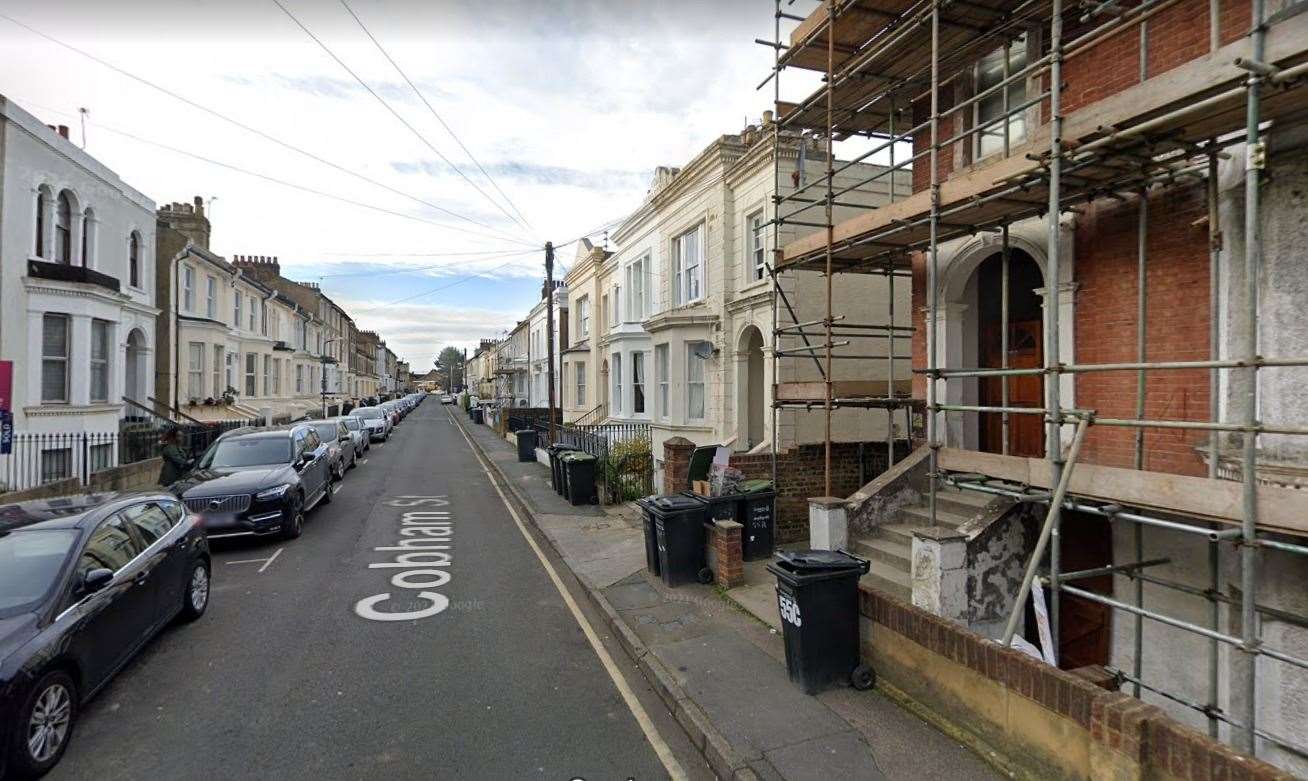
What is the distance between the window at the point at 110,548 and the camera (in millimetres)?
5160

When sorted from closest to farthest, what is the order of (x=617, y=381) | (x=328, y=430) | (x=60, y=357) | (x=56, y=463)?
(x=56, y=463) → (x=60, y=357) → (x=328, y=430) → (x=617, y=381)

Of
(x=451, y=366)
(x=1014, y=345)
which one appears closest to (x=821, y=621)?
(x=1014, y=345)

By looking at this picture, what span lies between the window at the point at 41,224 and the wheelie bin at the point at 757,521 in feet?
54.0

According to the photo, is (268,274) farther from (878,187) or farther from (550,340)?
(878,187)

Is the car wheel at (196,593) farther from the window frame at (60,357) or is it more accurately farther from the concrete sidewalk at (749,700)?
the window frame at (60,357)

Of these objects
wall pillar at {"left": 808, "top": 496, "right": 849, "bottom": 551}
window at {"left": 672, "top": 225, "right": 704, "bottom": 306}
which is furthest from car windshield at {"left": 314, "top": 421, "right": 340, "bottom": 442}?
wall pillar at {"left": 808, "top": 496, "right": 849, "bottom": 551}

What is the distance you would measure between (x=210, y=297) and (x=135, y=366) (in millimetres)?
7728

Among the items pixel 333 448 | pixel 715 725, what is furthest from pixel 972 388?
pixel 333 448

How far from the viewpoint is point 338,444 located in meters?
18.9

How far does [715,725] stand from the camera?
4.71m

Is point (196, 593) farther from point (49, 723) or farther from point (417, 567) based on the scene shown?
point (49, 723)

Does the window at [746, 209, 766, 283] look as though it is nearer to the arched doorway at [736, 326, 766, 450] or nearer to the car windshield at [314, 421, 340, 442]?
the arched doorway at [736, 326, 766, 450]

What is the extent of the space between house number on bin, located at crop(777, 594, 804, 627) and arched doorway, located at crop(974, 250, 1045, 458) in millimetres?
4238

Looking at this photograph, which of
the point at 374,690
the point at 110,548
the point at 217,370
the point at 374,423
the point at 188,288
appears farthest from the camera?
the point at 374,423
